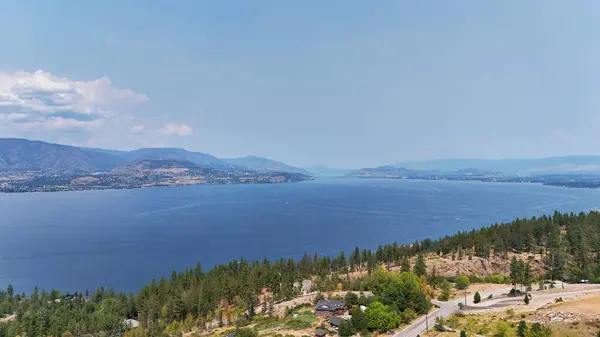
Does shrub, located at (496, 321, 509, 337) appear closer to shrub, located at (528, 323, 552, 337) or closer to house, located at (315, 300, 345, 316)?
shrub, located at (528, 323, 552, 337)

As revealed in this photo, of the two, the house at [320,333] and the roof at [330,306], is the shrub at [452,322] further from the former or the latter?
the house at [320,333]

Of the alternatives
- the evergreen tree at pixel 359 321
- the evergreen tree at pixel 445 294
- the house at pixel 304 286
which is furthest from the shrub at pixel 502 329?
the house at pixel 304 286

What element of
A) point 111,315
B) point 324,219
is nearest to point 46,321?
point 111,315

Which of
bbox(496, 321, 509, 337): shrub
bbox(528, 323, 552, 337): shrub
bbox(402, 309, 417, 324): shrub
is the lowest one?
bbox(402, 309, 417, 324): shrub

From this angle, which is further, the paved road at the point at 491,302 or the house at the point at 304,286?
the house at the point at 304,286

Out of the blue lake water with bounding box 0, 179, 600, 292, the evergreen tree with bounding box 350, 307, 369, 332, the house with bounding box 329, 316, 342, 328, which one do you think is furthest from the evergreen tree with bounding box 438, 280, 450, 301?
the blue lake water with bounding box 0, 179, 600, 292

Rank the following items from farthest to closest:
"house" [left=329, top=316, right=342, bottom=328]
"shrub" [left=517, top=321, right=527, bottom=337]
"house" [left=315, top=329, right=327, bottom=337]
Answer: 1. "house" [left=329, top=316, right=342, bottom=328]
2. "house" [left=315, top=329, right=327, bottom=337]
3. "shrub" [left=517, top=321, right=527, bottom=337]
